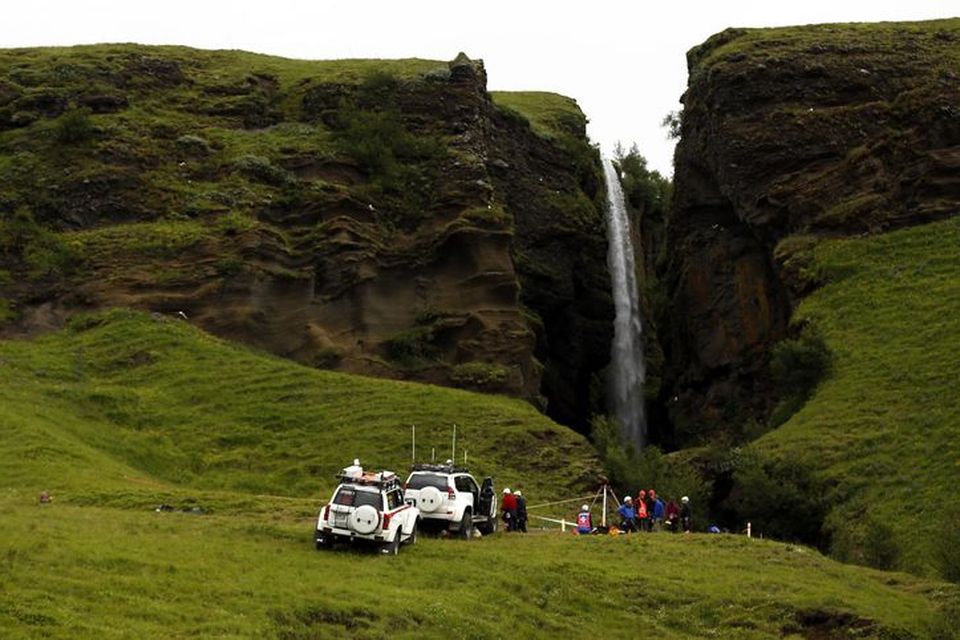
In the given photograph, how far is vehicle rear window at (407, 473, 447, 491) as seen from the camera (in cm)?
3494

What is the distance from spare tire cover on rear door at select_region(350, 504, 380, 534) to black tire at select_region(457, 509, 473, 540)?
5565mm

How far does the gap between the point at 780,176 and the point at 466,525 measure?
47.2m

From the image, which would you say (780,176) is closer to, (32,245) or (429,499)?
(32,245)

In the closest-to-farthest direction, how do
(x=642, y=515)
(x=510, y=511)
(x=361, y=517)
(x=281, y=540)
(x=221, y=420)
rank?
(x=361, y=517) → (x=281, y=540) → (x=510, y=511) → (x=642, y=515) → (x=221, y=420)

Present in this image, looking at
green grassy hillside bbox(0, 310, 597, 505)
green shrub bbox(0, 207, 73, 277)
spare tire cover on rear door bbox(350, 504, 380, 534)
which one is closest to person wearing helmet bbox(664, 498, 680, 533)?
green grassy hillside bbox(0, 310, 597, 505)

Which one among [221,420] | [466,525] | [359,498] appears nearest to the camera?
[359,498]

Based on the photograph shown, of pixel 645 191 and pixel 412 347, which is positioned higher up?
pixel 645 191

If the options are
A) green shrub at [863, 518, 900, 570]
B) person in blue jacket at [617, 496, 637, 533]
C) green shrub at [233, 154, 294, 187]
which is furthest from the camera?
green shrub at [233, 154, 294, 187]

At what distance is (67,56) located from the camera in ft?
261

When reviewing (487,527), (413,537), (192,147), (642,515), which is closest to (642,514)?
(642,515)

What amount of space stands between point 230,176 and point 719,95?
3088 cm

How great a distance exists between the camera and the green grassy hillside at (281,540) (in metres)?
24.5

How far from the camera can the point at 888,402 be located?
190 ft

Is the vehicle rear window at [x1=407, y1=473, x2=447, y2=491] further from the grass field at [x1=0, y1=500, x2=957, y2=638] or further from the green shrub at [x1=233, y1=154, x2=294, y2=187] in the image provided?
the green shrub at [x1=233, y1=154, x2=294, y2=187]
